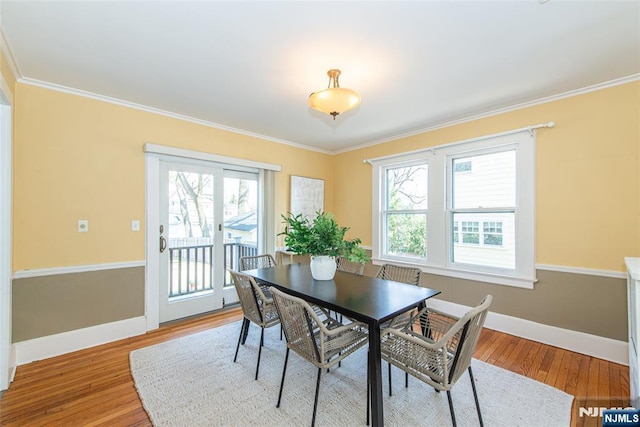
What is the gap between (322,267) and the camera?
91.9 inches

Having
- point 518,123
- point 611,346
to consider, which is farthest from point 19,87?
point 611,346

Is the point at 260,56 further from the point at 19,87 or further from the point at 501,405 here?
the point at 501,405

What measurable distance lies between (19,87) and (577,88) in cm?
506

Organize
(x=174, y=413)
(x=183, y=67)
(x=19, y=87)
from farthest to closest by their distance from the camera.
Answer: (x=19, y=87)
(x=183, y=67)
(x=174, y=413)

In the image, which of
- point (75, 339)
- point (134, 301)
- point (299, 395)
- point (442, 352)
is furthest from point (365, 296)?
point (75, 339)

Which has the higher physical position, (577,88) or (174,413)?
(577,88)

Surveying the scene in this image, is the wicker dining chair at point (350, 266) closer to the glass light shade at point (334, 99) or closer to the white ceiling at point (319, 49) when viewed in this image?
the glass light shade at point (334, 99)

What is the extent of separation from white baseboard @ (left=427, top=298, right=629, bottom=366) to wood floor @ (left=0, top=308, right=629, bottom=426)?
7cm

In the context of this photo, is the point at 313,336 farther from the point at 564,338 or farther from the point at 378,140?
the point at 378,140

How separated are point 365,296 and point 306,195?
2.82m

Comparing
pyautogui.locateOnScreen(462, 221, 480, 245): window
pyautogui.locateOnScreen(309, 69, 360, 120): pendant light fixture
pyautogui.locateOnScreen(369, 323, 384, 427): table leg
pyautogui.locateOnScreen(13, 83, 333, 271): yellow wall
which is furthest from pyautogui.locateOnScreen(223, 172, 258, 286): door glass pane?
pyautogui.locateOnScreen(462, 221, 480, 245): window

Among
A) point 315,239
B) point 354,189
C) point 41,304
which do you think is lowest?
point 41,304

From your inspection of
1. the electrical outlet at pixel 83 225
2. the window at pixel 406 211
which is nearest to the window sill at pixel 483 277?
the window at pixel 406 211

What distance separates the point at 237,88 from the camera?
2527 millimetres
